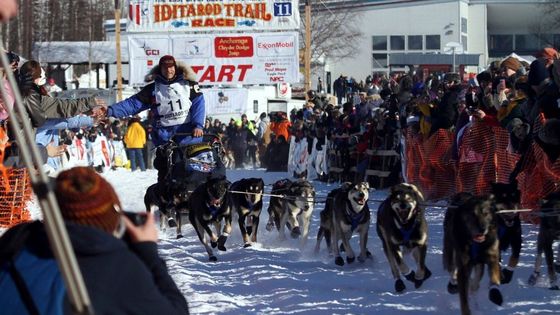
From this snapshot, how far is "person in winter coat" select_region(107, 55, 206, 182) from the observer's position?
30.6ft

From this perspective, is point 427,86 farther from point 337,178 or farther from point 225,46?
point 225,46

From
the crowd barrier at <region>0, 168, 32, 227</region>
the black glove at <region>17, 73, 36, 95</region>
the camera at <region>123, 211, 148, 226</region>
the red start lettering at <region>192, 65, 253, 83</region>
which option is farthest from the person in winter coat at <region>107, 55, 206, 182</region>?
the red start lettering at <region>192, 65, 253, 83</region>

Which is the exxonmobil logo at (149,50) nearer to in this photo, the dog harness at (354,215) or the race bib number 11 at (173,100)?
the race bib number 11 at (173,100)

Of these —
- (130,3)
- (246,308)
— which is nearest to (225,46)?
(130,3)

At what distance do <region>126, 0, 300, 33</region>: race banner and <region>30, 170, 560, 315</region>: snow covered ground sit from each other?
536 inches

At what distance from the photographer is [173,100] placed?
368 inches

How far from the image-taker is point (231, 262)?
8906 millimetres

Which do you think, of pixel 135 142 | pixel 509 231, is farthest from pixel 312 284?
pixel 135 142

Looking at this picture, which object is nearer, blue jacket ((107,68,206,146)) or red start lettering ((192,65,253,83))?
blue jacket ((107,68,206,146))

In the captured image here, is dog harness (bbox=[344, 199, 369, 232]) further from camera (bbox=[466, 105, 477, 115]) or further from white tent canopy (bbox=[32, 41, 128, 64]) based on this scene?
white tent canopy (bbox=[32, 41, 128, 64])

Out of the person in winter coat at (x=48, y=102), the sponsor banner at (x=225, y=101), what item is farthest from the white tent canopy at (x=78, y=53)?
the person in winter coat at (x=48, y=102)

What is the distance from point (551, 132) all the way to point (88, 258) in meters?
5.59

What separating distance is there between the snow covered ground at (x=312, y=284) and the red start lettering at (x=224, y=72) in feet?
44.8

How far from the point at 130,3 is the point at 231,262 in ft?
53.2
